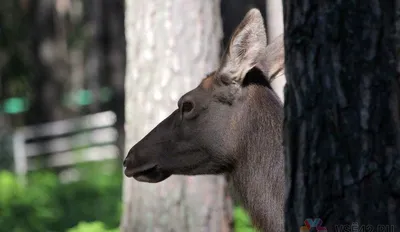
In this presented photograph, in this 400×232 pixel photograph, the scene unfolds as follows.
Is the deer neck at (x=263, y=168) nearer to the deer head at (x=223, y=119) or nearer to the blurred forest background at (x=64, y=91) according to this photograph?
the deer head at (x=223, y=119)

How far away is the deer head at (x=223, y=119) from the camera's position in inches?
247

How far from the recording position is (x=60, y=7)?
25047 mm

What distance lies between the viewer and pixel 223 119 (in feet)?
21.2

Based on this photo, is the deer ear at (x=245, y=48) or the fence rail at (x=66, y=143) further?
the fence rail at (x=66, y=143)

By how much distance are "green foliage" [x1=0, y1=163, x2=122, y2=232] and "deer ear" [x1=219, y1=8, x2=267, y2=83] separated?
2.79 m

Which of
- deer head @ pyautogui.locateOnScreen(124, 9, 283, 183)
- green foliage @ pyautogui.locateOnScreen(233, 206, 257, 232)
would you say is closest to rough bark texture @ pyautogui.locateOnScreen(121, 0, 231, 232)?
green foliage @ pyautogui.locateOnScreen(233, 206, 257, 232)

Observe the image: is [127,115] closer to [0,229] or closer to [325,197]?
[0,229]

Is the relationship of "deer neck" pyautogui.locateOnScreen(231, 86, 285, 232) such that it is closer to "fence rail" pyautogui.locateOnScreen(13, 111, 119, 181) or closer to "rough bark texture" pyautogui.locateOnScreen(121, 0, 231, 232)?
"rough bark texture" pyautogui.locateOnScreen(121, 0, 231, 232)

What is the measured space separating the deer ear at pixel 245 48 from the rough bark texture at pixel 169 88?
1579mm

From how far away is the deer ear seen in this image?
6.18 m

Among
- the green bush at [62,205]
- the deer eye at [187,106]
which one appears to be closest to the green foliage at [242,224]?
the green bush at [62,205]

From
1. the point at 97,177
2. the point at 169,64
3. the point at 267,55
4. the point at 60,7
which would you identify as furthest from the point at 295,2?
the point at 60,7

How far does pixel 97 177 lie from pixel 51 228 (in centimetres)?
485

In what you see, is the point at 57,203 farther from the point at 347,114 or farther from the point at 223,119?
the point at 347,114
